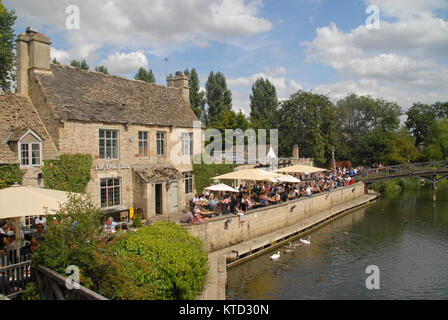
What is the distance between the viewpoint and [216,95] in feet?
181

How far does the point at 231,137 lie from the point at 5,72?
2659 centimetres

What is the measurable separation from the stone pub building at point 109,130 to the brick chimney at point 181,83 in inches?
87.9

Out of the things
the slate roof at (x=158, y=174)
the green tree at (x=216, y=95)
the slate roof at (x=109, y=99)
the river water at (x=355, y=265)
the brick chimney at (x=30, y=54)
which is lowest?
the river water at (x=355, y=265)

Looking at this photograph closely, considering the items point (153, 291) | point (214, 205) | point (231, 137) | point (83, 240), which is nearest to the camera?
point (83, 240)

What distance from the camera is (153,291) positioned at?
8922mm

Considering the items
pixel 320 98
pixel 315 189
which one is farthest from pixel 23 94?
pixel 320 98

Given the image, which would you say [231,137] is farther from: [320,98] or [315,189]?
[315,189]

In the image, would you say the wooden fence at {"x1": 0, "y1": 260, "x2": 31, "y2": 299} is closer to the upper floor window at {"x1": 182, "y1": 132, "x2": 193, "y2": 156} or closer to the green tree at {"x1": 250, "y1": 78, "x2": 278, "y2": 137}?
the upper floor window at {"x1": 182, "y1": 132, "x2": 193, "y2": 156}

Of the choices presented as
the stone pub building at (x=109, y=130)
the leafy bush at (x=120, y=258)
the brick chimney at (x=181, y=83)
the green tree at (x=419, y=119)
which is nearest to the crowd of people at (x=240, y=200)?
the stone pub building at (x=109, y=130)

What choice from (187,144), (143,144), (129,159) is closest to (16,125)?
(129,159)

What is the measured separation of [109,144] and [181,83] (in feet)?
30.8

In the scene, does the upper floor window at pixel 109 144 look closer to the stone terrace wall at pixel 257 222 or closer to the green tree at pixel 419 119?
the stone terrace wall at pixel 257 222

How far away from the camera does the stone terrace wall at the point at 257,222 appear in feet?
49.8

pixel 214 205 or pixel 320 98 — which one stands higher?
pixel 320 98
